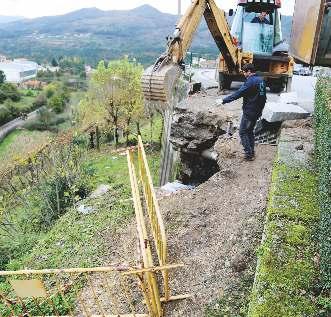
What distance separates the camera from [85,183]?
1650cm

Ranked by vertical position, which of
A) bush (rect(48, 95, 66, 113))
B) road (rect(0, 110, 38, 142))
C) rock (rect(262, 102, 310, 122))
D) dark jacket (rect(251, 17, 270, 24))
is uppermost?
dark jacket (rect(251, 17, 270, 24))

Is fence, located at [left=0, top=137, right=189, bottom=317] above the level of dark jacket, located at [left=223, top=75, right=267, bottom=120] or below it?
below

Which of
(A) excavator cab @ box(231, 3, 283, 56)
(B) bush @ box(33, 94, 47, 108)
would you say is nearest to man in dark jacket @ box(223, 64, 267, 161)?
(A) excavator cab @ box(231, 3, 283, 56)

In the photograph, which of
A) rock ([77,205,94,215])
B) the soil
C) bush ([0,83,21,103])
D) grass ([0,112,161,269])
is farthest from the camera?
bush ([0,83,21,103])

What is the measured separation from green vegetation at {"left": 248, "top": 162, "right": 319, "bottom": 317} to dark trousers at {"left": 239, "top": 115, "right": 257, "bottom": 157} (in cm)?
271

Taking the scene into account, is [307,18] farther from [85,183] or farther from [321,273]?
[85,183]

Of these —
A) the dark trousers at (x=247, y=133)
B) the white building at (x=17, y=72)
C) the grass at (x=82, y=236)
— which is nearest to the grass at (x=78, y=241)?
the grass at (x=82, y=236)

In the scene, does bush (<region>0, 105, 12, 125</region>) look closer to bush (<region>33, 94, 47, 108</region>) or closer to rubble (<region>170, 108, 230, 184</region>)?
bush (<region>33, 94, 47, 108</region>)

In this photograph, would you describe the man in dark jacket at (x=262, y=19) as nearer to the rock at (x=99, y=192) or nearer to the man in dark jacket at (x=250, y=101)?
the man in dark jacket at (x=250, y=101)

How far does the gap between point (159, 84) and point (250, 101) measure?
83.1 inches

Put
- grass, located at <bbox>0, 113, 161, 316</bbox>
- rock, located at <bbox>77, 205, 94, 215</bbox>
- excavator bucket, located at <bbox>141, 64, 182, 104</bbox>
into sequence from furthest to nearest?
rock, located at <bbox>77, 205, 94, 215</bbox> < grass, located at <bbox>0, 113, 161, 316</bbox> < excavator bucket, located at <bbox>141, 64, 182, 104</bbox>

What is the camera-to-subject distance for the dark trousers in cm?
887

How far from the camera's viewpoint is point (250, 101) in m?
8.66

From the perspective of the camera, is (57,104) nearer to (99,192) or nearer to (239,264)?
(99,192)
